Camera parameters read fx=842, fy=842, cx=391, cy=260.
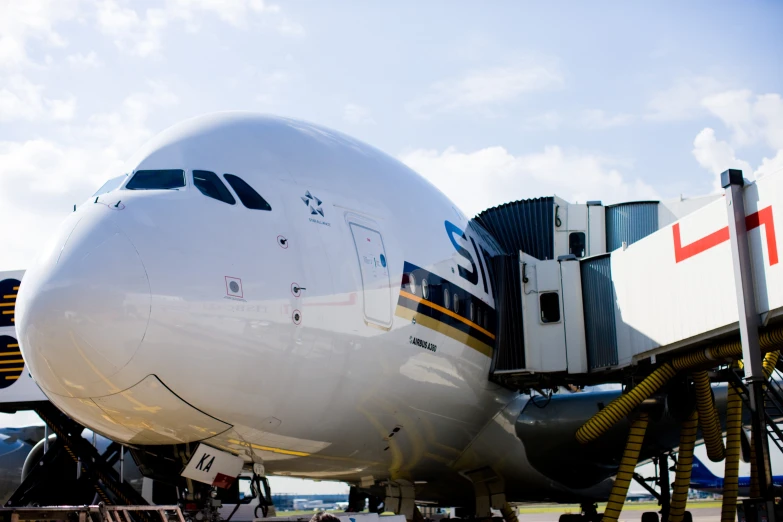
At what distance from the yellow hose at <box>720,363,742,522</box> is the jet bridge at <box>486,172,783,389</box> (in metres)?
1.21

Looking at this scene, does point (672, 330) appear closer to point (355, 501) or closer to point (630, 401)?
point (630, 401)

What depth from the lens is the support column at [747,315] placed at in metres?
7.40

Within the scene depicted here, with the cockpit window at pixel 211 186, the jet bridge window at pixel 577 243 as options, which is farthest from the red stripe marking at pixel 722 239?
the cockpit window at pixel 211 186

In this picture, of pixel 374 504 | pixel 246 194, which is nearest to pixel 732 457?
pixel 246 194

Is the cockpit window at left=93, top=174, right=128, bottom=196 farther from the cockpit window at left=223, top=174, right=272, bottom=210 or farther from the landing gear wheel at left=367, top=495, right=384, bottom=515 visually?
the landing gear wheel at left=367, top=495, right=384, bottom=515

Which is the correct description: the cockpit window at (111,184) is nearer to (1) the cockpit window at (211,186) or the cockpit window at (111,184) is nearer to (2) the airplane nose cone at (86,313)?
(1) the cockpit window at (211,186)

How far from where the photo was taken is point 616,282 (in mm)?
10023

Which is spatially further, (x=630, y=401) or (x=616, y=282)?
(x=616, y=282)

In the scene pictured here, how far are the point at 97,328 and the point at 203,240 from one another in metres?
1.05

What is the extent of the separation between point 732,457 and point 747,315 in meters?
2.56

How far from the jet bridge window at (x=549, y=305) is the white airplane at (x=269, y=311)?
799 mm

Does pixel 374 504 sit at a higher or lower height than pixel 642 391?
lower

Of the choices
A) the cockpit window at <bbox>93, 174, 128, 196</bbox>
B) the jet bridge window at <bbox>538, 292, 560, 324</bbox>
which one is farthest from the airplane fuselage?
the jet bridge window at <bbox>538, 292, 560, 324</bbox>

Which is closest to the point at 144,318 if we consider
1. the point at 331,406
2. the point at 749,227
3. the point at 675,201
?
the point at 331,406
